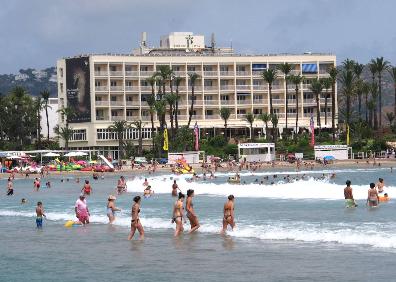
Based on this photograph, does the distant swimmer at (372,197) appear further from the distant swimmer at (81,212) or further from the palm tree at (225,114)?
the palm tree at (225,114)

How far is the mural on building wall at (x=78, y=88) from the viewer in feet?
382

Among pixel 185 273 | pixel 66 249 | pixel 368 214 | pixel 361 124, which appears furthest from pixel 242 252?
pixel 361 124

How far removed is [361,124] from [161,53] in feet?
107

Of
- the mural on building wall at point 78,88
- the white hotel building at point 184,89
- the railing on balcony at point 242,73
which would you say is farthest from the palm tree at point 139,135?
the railing on balcony at point 242,73

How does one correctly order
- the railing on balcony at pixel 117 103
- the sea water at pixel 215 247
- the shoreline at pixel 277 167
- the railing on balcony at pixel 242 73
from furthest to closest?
the railing on balcony at pixel 242 73 < the railing on balcony at pixel 117 103 < the shoreline at pixel 277 167 < the sea water at pixel 215 247

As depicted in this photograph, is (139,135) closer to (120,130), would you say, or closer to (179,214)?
(120,130)

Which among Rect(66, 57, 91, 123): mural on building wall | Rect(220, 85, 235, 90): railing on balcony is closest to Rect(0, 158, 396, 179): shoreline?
Rect(66, 57, 91, 123): mural on building wall

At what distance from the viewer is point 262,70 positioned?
4823 inches

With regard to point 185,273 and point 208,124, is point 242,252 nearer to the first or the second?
point 185,273

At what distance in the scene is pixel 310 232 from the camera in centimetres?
2650

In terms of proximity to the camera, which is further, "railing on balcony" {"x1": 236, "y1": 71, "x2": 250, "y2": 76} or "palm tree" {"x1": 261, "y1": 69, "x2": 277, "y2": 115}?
"railing on balcony" {"x1": 236, "y1": 71, "x2": 250, "y2": 76}

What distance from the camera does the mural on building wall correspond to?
11656cm

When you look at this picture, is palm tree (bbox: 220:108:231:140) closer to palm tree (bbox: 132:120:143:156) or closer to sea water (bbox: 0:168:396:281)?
palm tree (bbox: 132:120:143:156)

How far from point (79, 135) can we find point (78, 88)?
6.69 meters
